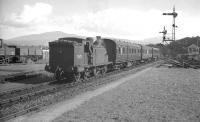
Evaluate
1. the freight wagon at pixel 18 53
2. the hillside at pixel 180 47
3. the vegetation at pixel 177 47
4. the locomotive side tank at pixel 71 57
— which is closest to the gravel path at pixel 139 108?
the locomotive side tank at pixel 71 57

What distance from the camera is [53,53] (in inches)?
731

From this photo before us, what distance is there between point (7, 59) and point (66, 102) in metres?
33.2

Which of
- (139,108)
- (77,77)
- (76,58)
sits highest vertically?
(76,58)

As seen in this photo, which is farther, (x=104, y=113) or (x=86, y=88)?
(x=86, y=88)

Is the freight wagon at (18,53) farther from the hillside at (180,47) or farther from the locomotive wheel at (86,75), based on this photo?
the hillside at (180,47)

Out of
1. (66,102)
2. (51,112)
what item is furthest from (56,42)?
(51,112)

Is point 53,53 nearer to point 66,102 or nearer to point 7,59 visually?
point 66,102

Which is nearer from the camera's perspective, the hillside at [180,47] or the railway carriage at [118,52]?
the railway carriage at [118,52]

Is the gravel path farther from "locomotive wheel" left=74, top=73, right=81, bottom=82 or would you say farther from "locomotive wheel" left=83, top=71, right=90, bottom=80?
"locomotive wheel" left=83, top=71, right=90, bottom=80

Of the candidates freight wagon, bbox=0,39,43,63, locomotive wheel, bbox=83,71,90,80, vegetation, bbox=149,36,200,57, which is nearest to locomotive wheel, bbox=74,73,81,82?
locomotive wheel, bbox=83,71,90,80

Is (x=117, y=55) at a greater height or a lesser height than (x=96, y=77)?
greater

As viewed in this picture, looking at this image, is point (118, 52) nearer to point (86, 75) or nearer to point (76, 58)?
point (86, 75)

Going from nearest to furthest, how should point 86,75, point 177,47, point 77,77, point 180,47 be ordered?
point 77,77
point 86,75
point 180,47
point 177,47

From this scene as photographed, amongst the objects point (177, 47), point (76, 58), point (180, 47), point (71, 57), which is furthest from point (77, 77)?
point (177, 47)
